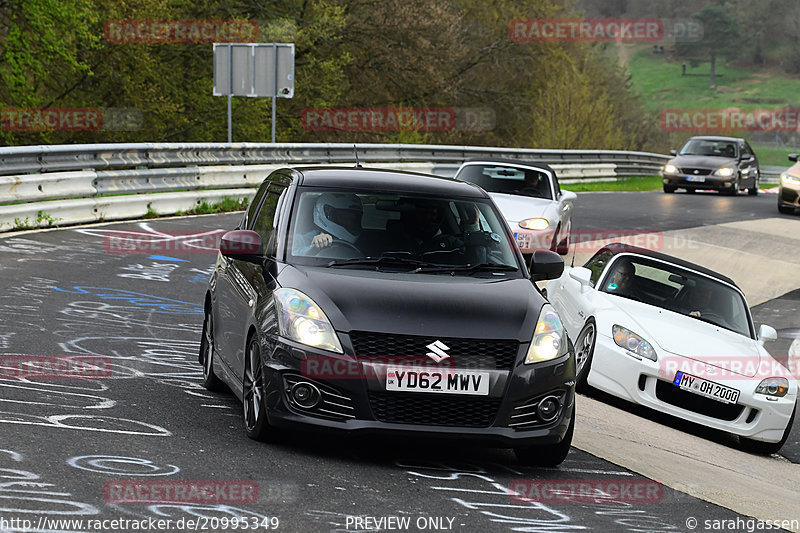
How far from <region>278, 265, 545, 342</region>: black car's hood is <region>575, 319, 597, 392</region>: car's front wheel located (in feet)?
10.6

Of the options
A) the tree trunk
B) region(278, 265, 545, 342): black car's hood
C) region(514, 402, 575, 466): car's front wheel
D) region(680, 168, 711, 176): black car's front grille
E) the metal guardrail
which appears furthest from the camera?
the tree trunk

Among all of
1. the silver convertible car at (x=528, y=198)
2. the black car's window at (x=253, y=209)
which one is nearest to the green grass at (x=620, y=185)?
the silver convertible car at (x=528, y=198)

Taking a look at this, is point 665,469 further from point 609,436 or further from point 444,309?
point 444,309

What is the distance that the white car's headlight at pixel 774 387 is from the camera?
958cm

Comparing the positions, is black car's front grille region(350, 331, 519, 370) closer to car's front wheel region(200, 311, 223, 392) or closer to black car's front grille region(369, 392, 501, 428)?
black car's front grille region(369, 392, 501, 428)

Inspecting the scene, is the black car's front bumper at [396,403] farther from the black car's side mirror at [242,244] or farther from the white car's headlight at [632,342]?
the white car's headlight at [632,342]

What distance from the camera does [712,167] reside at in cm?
3294

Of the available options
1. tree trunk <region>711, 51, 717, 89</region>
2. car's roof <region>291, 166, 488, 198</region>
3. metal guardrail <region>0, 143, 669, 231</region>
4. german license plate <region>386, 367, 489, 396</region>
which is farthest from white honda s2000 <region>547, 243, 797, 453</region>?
tree trunk <region>711, 51, 717, 89</region>

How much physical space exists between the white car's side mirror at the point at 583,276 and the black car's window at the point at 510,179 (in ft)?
22.8

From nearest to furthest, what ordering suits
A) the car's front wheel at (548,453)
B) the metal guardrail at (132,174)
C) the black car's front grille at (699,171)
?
1. the car's front wheel at (548,453)
2. the metal guardrail at (132,174)
3. the black car's front grille at (699,171)

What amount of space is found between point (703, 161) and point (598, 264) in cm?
2293

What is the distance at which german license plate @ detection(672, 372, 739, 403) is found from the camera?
9.42 m

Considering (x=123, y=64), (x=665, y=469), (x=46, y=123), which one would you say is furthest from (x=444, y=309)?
(x=123, y=64)

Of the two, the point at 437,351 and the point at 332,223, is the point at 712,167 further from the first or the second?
the point at 437,351
